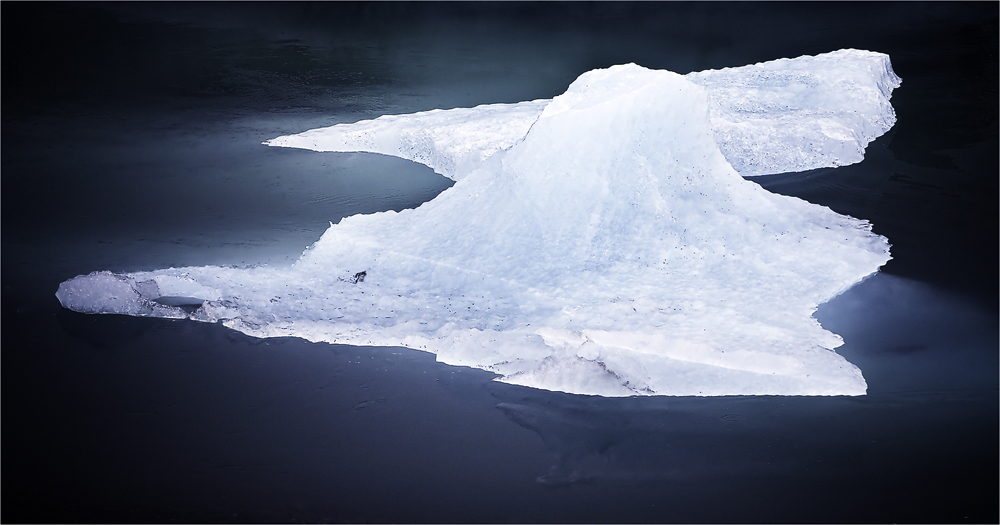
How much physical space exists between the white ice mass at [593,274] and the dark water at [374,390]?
84 mm

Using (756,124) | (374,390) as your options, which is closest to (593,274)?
(374,390)

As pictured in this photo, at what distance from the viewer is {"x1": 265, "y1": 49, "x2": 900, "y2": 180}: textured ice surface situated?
400 centimetres

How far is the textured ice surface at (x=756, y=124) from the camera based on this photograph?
157 inches

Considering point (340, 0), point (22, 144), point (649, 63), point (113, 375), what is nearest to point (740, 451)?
point (113, 375)

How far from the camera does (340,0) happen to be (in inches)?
367

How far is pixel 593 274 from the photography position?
262 centimetres

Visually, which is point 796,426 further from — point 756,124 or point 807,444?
point 756,124

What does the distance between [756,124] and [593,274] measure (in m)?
1.92

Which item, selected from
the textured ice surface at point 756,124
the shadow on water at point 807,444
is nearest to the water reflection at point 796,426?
the shadow on water at point 807,444

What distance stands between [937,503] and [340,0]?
859 cm

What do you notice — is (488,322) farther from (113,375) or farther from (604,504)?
(113,375)

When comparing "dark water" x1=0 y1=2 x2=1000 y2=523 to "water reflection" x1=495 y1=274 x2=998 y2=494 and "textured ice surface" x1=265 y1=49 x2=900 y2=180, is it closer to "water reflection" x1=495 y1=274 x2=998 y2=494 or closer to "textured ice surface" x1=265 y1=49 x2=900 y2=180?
"water reflection" x1=495 y1=274 x2=998 y2=494

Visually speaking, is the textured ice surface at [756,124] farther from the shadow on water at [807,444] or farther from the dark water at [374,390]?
the shadow on water at [807,444]

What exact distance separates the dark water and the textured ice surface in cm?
13
